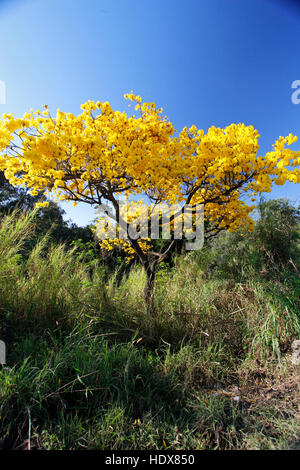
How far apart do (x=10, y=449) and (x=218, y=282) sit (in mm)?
3111

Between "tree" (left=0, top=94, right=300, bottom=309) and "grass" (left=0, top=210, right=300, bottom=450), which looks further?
"tree" (left=0, top=94, right=300, bottom=309)

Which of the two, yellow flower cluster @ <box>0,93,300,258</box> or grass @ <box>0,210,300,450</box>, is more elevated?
yellow flower cluster @ <box>0,93,300,258</box>

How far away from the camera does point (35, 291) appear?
2.23 m

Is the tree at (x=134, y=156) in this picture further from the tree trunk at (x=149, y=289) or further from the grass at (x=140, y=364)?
the grass at (x=140, y=364)

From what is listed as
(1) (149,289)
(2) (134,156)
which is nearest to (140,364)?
(1) (149,289)

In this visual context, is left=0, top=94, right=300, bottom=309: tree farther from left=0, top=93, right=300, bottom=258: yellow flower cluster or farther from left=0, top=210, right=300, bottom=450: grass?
left=0, top=210, right=300, bottom=450: grass

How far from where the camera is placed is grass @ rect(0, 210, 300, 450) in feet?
4.07

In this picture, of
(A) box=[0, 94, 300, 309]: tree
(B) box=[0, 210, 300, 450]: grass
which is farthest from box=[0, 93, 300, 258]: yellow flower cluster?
(B) box=[0, 210, 300, 450]: grass

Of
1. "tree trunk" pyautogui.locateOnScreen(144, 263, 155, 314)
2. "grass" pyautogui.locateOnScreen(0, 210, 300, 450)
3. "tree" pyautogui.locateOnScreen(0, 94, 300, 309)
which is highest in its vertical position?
"tree" pyautogui.locateOnScreen(0, 94, 300, 309)

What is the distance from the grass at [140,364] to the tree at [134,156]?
695 millimetres

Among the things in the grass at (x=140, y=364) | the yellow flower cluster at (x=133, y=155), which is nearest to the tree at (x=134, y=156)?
the yellow flower cluster at (x=133, y=155)

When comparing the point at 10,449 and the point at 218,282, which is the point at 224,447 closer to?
the point at 10,449

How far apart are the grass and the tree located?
2.28 feet

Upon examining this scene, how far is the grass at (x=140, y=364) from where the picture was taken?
48.8 inches
